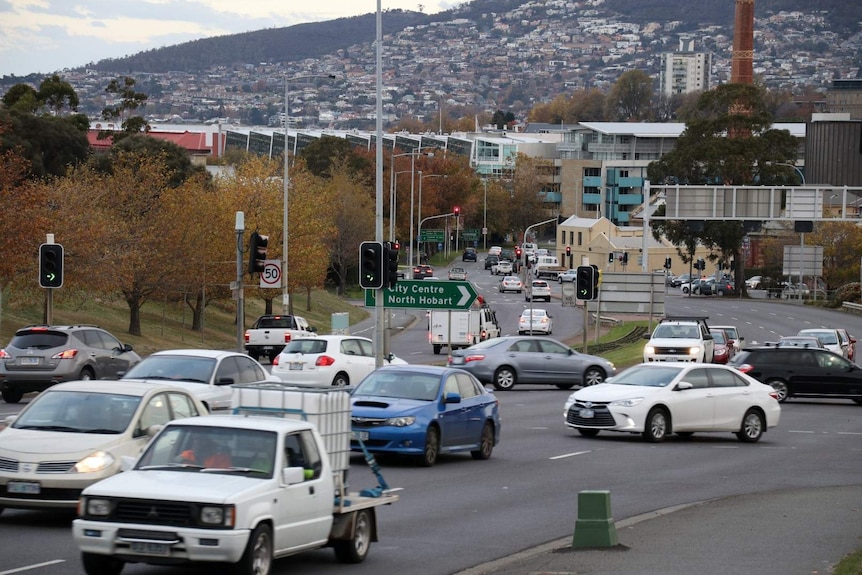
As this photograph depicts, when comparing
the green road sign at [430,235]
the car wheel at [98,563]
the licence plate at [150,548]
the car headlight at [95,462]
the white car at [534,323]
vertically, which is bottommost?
the white car at [534,323]

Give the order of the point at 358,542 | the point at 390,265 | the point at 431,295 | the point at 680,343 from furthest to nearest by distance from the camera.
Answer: the point at 680,343
the point at 431,295
the point at 390,265
the point at 358,542

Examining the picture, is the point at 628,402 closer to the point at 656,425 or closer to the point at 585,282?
the point at 656,425

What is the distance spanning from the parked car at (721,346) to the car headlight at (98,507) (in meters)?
39.3

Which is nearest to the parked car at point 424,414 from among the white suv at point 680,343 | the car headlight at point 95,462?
the car headlight at point 95,462

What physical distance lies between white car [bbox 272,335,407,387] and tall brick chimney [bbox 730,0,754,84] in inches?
3921

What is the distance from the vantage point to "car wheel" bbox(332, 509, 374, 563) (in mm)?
12914

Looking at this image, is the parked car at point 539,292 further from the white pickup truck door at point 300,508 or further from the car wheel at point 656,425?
the white pickup truck door at point 300,508

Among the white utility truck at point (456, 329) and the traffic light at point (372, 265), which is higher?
the traffic light at point (372, 265)

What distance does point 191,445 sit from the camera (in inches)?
472

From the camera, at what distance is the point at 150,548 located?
10.8 m

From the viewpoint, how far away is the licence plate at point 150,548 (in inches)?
425

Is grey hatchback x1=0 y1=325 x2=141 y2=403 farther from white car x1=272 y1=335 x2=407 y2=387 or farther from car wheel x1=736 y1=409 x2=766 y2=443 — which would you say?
car wheel x1=736 y1=409 x2=766 y2=443

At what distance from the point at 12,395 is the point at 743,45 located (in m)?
108

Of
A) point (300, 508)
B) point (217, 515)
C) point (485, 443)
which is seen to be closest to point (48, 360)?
point (485, 443)
